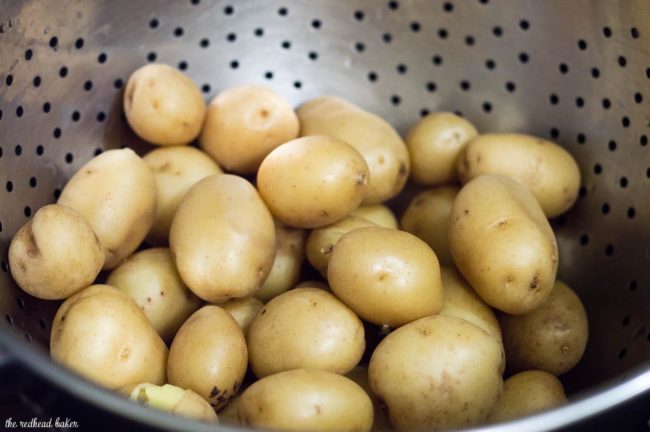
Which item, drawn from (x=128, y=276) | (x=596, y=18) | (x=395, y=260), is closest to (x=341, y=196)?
(x=395, y=260)

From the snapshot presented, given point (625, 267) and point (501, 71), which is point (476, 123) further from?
point (625, 267)

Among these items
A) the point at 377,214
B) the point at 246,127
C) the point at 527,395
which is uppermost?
the point at 246,127

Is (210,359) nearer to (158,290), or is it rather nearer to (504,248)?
(158,290)

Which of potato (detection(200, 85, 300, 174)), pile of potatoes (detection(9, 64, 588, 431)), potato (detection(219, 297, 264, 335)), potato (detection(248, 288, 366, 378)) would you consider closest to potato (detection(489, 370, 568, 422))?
pile of potatoes (detection(9, 64, 588, 431))

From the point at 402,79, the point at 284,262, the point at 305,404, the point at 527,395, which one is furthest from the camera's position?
the point at 402,79

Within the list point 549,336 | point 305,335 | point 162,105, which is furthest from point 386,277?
point 162,105

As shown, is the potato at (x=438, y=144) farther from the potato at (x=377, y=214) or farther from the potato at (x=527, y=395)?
the potato at (x=527, y=395)

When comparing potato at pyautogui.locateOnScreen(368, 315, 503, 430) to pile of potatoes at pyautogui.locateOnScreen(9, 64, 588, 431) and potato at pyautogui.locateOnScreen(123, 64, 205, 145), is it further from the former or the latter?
potato at pyautogui.locateOnScreen(123, 64, 205, 145)
